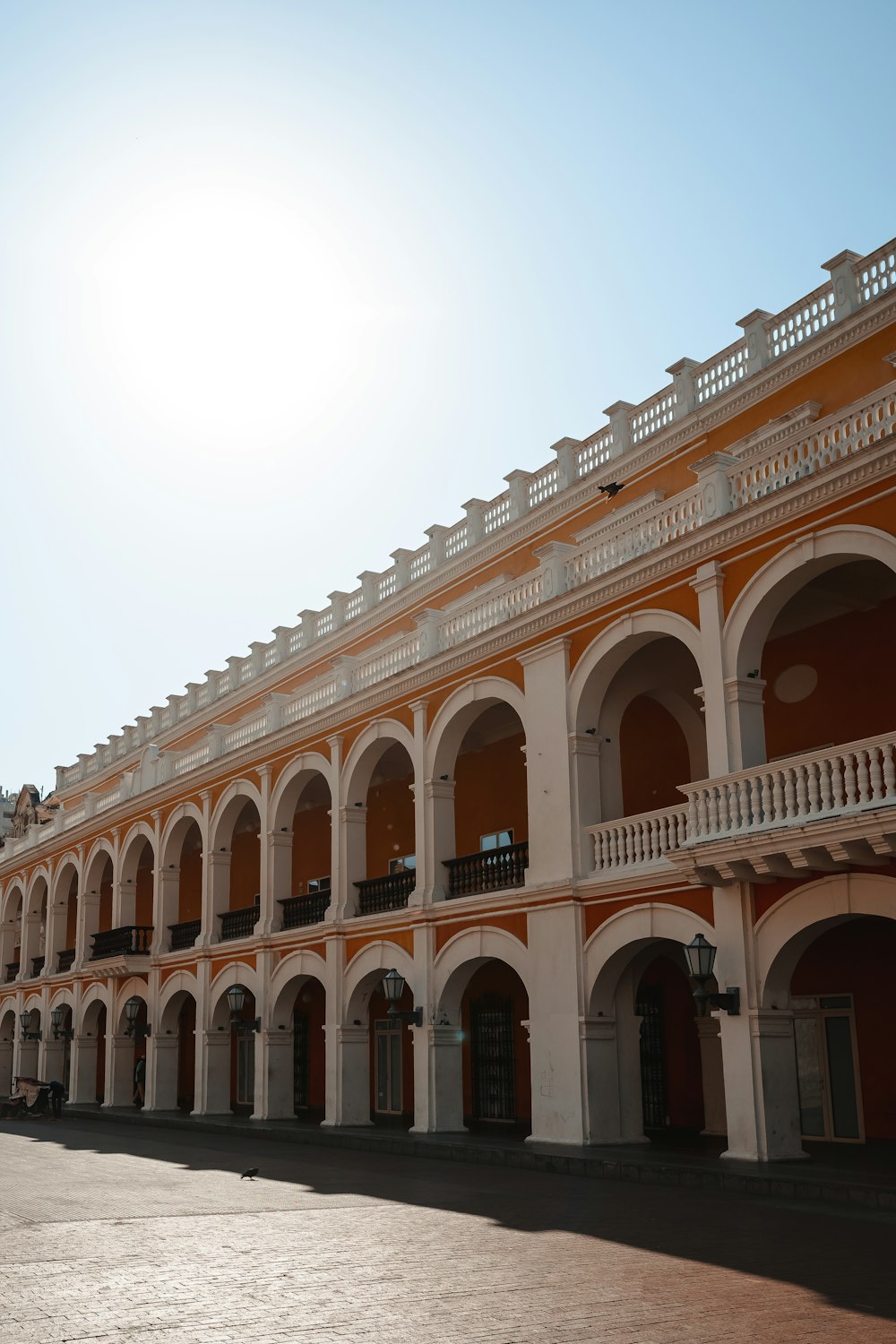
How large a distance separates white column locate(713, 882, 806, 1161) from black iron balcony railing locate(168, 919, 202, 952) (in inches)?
632

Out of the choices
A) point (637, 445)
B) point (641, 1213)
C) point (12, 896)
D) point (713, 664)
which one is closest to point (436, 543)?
point (637, 445)

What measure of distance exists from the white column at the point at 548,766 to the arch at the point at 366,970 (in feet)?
12.1

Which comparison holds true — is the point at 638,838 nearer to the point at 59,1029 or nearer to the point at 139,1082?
the point at 139,1082

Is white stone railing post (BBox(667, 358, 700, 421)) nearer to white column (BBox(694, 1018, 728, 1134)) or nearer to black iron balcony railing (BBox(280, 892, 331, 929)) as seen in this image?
white column (BBox(694, 1018, 728, 1134))

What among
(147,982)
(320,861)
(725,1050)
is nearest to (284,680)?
(320,861)

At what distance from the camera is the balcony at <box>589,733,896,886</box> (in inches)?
500

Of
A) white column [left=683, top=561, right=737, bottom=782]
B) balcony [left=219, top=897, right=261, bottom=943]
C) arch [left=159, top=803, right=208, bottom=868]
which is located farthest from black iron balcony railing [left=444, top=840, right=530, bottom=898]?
arch [left=159, top=803, right=208, bottom=868]

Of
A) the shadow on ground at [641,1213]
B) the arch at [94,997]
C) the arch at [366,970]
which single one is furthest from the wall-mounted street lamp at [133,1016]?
the shadow on ground at [641,1213]

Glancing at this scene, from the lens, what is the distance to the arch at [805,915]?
43.5 feet

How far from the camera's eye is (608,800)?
17.8m

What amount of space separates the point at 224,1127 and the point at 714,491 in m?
14.6

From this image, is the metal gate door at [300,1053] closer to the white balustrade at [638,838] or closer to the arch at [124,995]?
the arch at [124,995]

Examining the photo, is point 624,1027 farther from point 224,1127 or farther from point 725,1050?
point 224,1127

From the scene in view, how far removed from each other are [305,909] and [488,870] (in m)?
5.99
